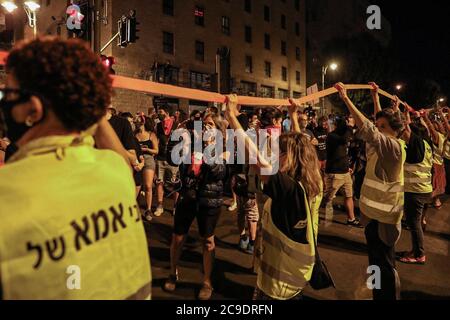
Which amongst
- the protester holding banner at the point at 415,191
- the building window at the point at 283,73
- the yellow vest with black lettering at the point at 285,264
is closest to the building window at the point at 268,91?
the building window at the point at 283,73

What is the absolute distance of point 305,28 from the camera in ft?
132

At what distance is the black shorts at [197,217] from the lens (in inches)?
148

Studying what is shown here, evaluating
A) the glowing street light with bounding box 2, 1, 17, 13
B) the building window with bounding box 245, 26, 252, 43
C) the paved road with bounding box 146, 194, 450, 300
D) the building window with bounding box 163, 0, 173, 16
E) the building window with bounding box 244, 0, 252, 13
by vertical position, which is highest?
the building window with bounding box 244, 0, 252, 13

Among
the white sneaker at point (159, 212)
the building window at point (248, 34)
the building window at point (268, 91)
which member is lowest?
the white sneaker at point (159, 212)

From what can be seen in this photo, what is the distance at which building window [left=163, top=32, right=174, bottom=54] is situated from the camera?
2387 cm

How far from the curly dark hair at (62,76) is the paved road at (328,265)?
3001 mm

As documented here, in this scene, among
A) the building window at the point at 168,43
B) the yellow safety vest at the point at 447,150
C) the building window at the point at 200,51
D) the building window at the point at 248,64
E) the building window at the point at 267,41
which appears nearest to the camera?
the yellow safety vest at the point at 447,150

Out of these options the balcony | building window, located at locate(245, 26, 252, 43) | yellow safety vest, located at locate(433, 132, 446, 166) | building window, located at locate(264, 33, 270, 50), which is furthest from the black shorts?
building window, located at locate(264, 33, 270, 50)

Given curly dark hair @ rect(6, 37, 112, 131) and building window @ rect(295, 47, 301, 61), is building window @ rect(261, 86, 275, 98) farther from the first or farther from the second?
curly dark hair @ rect(6, 37, 112, 131)

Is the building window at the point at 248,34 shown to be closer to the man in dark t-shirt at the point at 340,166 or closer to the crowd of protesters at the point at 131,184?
the man in dark t-shirt at the point at 340,166

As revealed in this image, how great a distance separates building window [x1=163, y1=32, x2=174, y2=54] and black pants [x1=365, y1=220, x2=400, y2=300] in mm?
22784

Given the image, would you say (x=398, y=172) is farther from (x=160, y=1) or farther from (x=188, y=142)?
(x=160, y=1)
